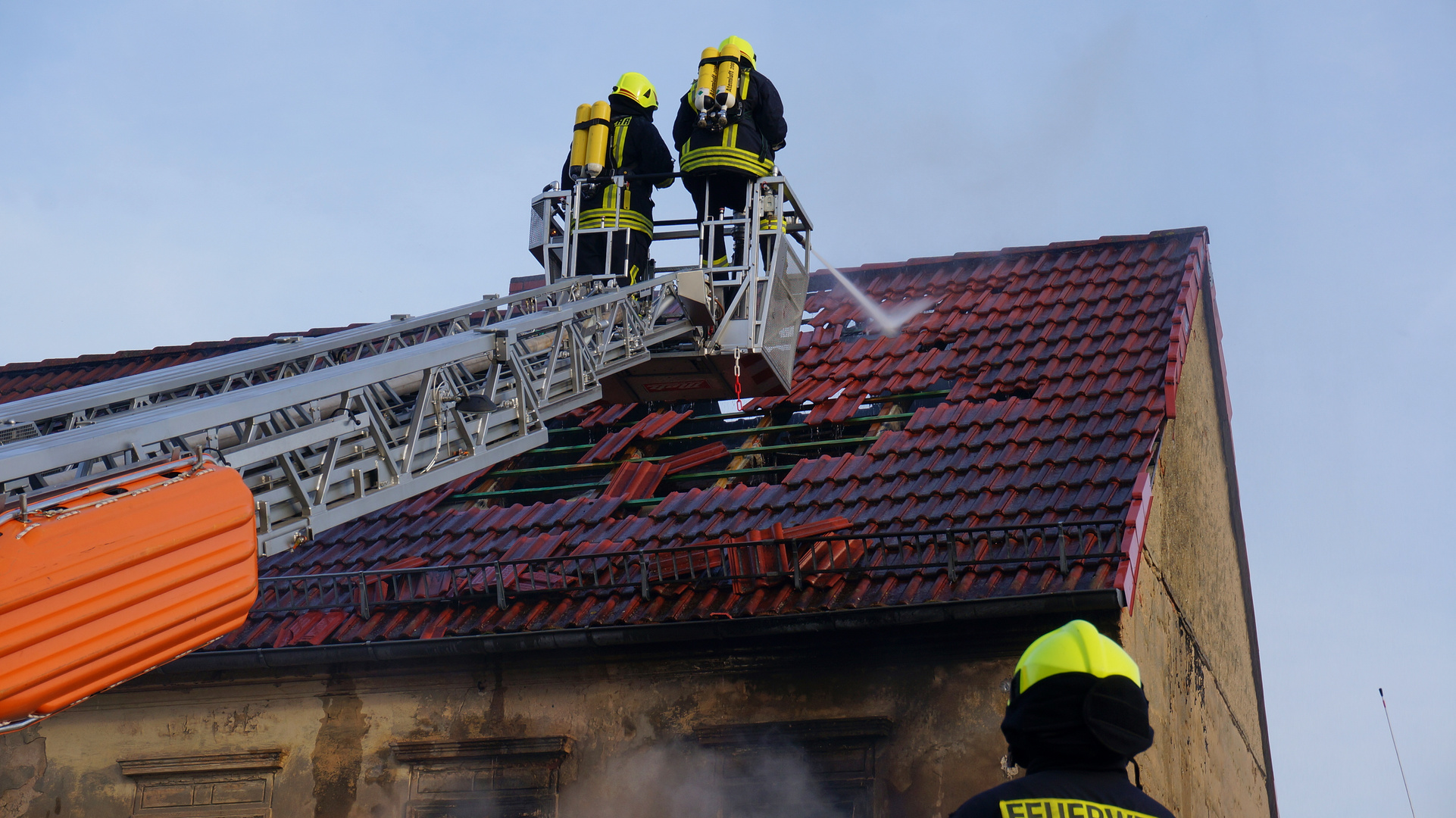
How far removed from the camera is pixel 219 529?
215 inches

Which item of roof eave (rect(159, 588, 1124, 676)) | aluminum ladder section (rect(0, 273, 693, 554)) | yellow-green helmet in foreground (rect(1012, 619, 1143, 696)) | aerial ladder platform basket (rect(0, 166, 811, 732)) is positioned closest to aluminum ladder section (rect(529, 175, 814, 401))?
aerial ladder platform basket (rect(0, 166, 811, 732))

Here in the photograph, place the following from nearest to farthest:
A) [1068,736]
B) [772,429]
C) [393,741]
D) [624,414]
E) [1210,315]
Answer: [1068,736] → [393,741] → [772,429] → [624,414] → [1210,315]

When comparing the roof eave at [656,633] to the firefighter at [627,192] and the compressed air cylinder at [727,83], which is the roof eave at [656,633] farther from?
the compressed air cylinder at [727,83]

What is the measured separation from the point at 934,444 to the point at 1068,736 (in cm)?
612

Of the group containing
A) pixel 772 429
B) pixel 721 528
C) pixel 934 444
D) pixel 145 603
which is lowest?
pixel 145 603

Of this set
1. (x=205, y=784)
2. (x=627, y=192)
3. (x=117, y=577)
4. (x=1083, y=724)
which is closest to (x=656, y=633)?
(x=205, y=784)

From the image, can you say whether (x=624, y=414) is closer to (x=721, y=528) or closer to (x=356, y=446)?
(x=721, y=528)

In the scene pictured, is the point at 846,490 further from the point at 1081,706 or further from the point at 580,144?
the point at 1081,706

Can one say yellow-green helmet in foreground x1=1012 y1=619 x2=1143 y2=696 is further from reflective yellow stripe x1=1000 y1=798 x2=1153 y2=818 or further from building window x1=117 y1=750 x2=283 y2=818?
building window x1=117 y1=750 x2=283 y2=818

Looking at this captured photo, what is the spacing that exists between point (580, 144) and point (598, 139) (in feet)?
0.55

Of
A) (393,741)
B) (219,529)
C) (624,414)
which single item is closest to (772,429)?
(624,414)

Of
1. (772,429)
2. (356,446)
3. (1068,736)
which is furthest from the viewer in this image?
(772,429)

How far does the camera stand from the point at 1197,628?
33.7 ft

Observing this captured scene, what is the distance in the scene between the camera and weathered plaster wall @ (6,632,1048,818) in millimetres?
7691
